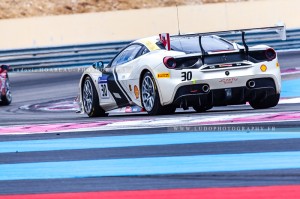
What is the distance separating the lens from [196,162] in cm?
835

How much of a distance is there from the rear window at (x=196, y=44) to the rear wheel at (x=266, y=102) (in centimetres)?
90

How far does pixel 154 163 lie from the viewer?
843 centimetres

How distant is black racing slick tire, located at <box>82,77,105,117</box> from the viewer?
15.0 meters

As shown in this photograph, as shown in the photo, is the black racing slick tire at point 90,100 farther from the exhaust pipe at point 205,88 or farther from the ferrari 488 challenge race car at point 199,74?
the exhaust pipe at point 205,88

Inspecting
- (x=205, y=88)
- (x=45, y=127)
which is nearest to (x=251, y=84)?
(x=205, y=88)

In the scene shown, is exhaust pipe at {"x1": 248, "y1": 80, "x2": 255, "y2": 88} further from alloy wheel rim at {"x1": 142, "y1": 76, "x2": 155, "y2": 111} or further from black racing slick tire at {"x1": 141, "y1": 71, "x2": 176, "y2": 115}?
alloy wheel rim at {"x1": 142, "y1": 76, "x2": 155, "y2": 111}

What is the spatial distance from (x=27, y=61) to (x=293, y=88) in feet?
46.0

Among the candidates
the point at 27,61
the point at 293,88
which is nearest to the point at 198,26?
the point at 27,61

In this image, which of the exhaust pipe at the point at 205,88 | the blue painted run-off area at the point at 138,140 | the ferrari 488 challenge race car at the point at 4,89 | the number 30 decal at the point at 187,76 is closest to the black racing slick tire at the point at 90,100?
the number 30 decal at the point at 187,76

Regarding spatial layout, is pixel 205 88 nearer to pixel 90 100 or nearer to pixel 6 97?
pixel 90 100

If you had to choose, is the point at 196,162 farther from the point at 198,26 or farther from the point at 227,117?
the point at 198,26

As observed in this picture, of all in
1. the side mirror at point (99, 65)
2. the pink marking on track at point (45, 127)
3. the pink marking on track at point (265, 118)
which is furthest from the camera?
the side mirror at point (99, 65)

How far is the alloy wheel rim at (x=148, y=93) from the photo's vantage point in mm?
13149

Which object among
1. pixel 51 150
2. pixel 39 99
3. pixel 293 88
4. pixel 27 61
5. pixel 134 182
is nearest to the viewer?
pixel 134 182
